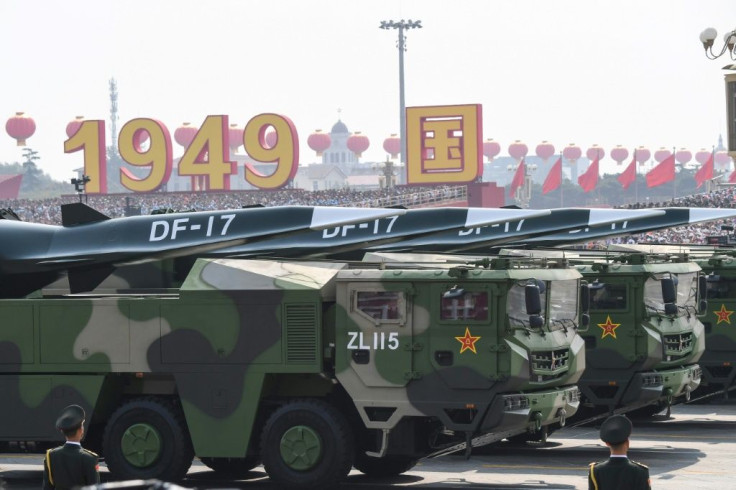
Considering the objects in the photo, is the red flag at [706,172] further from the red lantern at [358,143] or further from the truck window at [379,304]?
the truck window at [379,304]

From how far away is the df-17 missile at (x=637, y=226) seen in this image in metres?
26.9

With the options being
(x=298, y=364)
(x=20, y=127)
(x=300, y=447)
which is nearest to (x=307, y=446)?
(x=300, y=447)

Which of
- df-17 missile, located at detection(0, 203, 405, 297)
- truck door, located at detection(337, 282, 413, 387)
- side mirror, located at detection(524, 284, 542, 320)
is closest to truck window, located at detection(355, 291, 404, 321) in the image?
truck door, located at detection(337, 282, 413, 387)

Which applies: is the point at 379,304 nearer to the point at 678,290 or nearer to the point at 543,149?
the point at 678,290

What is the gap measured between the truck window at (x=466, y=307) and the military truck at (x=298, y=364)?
0.01m

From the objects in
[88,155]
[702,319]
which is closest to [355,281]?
[702,319]

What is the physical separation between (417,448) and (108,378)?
3.43 m

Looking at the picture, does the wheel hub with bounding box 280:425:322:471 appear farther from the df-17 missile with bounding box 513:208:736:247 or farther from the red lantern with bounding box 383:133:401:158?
the red lantern with bounding box 383:133:401:158

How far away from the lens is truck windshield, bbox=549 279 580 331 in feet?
47.0

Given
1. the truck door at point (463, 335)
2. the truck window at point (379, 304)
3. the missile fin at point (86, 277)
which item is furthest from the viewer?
the missile fin at point (86, 277)

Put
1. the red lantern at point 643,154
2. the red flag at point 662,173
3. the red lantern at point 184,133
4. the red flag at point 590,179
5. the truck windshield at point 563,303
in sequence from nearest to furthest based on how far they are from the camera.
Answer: the truck windshield at point 563,303 → the red flag at point 662,173 → the red flag at point 590,179 → the red lantern at point 184,133 → the red lantern at point 643,154

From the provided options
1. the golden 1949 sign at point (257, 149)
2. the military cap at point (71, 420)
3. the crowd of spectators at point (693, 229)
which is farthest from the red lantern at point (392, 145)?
the military cap at point (71, 420)

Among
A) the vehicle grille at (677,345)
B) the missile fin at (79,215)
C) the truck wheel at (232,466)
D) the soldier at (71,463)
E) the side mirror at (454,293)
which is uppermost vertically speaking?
the missile fin at (79,215)

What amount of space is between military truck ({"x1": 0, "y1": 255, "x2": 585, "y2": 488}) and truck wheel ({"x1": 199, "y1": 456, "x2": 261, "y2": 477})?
82cm
